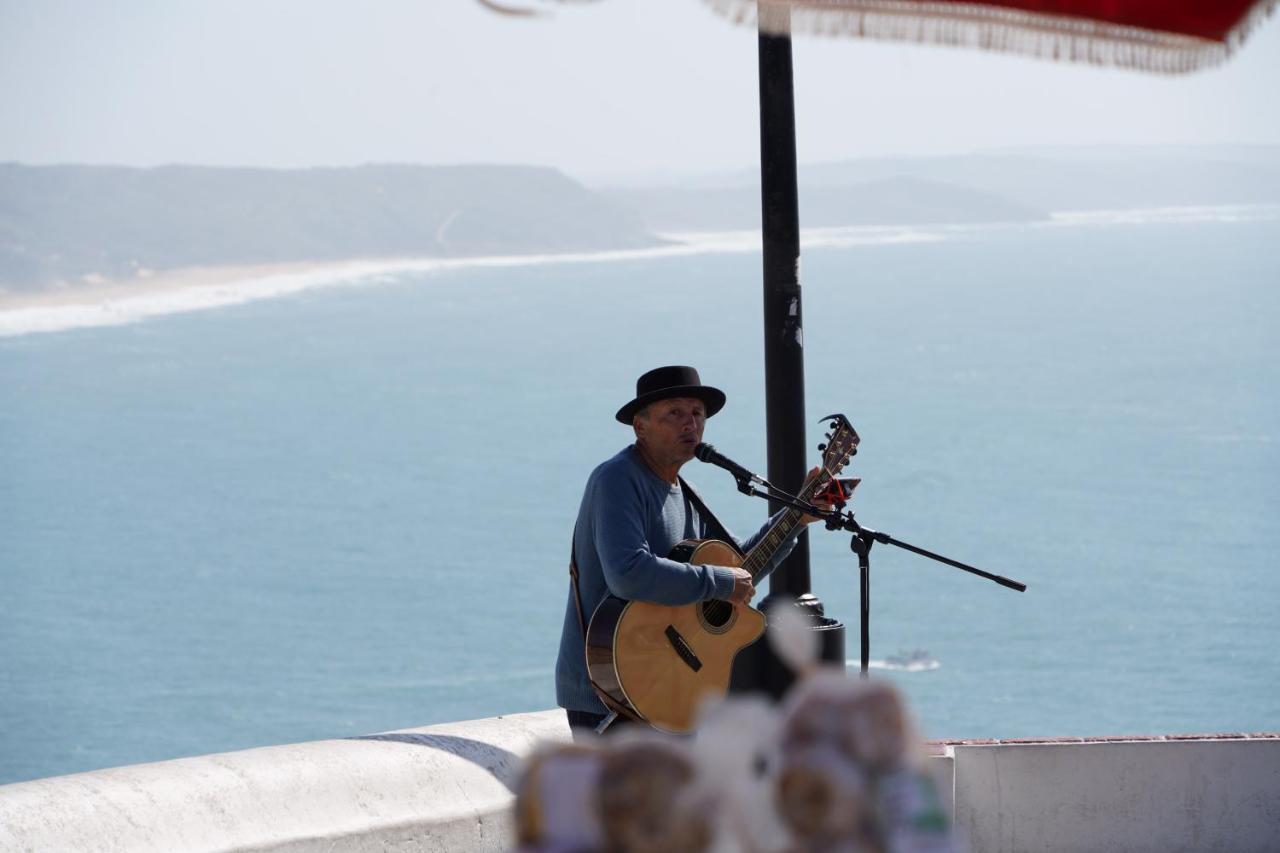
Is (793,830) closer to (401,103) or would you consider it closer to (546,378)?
(546,378)

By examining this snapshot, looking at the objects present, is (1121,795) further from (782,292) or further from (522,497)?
(522,497)

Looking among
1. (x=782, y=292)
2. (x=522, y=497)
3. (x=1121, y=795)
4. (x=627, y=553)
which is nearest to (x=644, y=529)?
(x=627, y=553)

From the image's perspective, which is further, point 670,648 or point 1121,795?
point 1121,795

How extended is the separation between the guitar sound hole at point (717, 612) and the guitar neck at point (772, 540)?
0.47ft

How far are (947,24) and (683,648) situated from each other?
237 cm

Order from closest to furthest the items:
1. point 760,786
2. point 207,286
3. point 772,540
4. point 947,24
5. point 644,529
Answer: point 760,786 < point 947,24 < point 644,529 < point 772,540 < point 207,286

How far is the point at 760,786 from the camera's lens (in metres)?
1.53

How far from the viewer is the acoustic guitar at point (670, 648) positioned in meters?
4.18

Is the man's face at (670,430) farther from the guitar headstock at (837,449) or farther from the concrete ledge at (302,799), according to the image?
the concrete ledge at (302,799)

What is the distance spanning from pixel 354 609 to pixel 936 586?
34994 millimetres

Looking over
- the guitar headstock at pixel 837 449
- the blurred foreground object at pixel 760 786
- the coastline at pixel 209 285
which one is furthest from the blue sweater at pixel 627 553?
the coastline at pixel 209 285

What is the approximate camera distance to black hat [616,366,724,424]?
13.9 feet

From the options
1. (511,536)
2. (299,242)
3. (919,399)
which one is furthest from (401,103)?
(511,536)

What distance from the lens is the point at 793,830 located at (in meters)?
1.52
